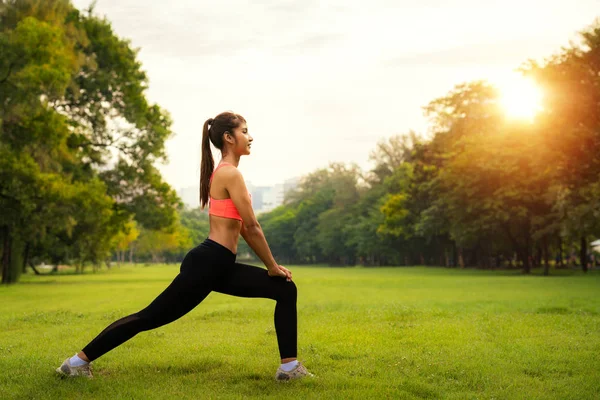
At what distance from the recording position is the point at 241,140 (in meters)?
6.35

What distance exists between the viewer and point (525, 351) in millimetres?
8242

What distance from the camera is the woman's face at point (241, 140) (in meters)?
6.35

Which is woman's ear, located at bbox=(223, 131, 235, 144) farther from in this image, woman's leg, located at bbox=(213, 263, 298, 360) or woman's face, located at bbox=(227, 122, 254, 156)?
woman's leg, located at bbox=(213, 263, 298, 360)

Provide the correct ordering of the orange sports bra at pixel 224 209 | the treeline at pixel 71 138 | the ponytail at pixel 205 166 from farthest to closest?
the treeline at pixel 71 138
the ponytail at pixel 205 166
the orange sports bra at pixel 224 209

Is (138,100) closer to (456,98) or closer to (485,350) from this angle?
(456,98)

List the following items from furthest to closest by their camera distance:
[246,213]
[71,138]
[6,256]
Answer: [71,138]
[6,256]
[246,213]

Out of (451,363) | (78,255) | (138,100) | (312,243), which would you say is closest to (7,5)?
(138,100)

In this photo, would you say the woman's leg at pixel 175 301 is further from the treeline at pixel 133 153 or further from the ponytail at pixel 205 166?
the treeline at pixel 133 153

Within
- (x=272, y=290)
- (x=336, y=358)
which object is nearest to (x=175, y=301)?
(x=272, y=290)

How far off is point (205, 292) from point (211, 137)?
4.70 ft

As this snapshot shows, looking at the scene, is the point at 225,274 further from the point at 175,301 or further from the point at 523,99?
the point at 523,99

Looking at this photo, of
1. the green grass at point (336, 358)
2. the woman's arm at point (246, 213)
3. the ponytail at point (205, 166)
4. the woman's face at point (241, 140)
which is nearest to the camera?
the green grass at point (336, 358)

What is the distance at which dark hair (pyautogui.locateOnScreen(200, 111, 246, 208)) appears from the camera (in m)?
6.36

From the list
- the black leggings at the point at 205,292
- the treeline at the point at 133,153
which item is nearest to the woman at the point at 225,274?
the black leggings at the point at 205,292
